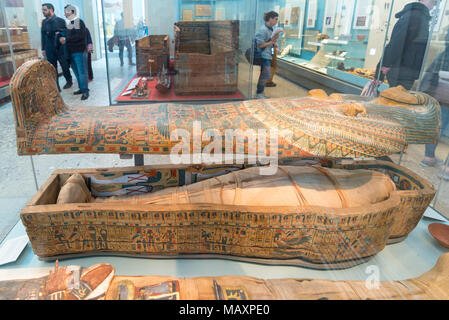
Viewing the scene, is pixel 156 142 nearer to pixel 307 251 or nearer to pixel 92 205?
pixel 92 205

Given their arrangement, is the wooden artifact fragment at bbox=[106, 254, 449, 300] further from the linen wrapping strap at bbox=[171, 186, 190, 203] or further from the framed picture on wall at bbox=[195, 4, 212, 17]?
the framed picture on wall at bbox=[195, 4, 212, 17]

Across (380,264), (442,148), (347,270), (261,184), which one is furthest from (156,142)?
(442,148)

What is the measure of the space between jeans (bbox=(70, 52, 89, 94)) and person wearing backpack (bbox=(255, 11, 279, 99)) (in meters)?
1.68

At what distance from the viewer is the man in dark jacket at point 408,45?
1.82 m

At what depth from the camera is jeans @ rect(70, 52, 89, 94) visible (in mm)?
2455

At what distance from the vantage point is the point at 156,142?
145cm

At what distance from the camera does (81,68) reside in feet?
8.43

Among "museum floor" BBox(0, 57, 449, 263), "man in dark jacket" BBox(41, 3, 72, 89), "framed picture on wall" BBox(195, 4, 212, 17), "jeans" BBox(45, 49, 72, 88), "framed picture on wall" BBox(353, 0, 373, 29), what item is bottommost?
"museum floor" BBox(0, 57, 449, 263)

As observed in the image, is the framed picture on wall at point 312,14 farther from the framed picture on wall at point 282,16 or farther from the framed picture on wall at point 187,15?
the framed picture on wall at point 187,15

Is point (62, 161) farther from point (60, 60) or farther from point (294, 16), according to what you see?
point (294, 16)

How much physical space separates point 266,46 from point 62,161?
2.20 meters

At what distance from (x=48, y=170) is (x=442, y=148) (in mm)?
2701

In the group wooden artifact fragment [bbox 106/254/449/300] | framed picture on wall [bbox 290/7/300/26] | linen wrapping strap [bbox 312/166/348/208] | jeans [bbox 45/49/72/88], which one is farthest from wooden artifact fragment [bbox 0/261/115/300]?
framed picture on wall [bbox 290/7/300/26]

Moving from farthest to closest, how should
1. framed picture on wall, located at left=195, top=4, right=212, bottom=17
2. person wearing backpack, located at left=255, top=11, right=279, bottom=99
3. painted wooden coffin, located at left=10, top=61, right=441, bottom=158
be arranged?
framed picture on wall, located at left=195, top=4, right=212, bottom=17 → person wearing backpack, located at left=255, top=11, right=279, bottom=99 → painted wooden coffin, located at left=10, top=61, right=441, bottom=158
